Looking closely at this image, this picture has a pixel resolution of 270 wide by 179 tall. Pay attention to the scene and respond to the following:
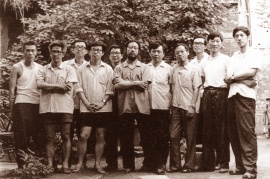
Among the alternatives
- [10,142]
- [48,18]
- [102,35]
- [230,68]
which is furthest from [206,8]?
[10,142]

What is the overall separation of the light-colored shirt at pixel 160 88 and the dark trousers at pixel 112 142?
2.30 ft

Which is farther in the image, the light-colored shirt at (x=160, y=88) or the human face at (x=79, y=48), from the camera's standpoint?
the human face at (x=79, y=48)

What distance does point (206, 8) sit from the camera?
10977 millimetres

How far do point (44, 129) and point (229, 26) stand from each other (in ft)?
26.2

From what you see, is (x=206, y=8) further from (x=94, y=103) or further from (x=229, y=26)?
(x=94, y=103)

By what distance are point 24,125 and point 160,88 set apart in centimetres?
219

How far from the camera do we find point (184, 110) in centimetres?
724

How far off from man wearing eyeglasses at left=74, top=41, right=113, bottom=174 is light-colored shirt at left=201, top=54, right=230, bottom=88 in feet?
5.00

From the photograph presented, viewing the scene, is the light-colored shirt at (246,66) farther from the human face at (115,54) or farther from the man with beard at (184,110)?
the human face at (115,54)

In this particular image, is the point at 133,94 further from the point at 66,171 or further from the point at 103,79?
the point at 66,171

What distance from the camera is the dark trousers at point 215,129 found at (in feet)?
23.3

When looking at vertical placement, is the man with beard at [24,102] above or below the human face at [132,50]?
below

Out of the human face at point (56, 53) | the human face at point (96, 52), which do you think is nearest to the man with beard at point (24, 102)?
the human face at point (56, 53)

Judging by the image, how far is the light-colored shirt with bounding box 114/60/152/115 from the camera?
23.0 ft
